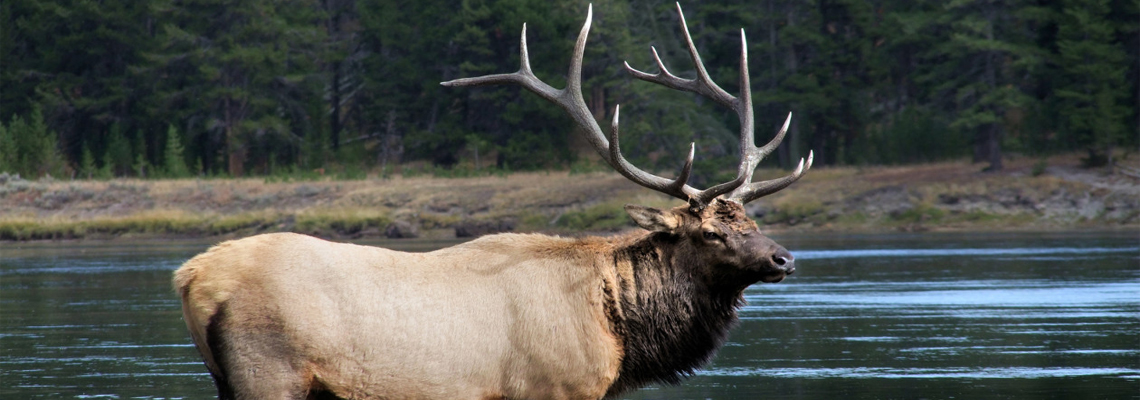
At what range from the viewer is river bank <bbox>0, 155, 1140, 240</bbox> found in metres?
37.3

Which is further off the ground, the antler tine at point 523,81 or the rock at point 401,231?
the antler tine at point 523,81

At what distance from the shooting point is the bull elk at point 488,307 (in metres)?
6.38

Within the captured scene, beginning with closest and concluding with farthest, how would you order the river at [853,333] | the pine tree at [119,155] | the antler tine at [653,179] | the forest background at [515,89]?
the antler tine at [653,179]
the river at [853,333]
the forest background at [515,89]
the pine tree at [119,155]

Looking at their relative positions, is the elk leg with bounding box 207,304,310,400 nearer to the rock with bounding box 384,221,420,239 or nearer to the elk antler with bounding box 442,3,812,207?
the elk antler with bounding box 442,3,812,207

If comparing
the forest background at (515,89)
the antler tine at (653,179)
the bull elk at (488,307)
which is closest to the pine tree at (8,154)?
the forest background at (515,89)

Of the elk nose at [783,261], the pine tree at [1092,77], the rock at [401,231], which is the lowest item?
the rock at [401,231]

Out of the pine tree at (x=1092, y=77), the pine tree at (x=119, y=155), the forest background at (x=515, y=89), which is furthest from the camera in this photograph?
the pine tree at (x=119, y=155)

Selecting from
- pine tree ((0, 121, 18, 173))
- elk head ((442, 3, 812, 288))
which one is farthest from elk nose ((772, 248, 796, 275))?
pine tree ((0, 121, 18, 173))

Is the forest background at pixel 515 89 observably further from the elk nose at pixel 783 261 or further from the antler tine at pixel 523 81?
→ the elk nose at pixel 783 261

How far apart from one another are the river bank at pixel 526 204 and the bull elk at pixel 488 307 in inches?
1099

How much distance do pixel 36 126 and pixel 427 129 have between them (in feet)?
54.5

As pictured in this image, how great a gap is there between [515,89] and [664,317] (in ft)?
162

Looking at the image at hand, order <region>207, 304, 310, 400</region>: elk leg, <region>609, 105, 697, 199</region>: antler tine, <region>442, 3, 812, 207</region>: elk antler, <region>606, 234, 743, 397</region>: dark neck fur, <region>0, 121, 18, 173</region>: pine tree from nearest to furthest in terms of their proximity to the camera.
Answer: <region>207, 304, 310, 400</region>: elk leg
<region>606, 234, 743, 397</region>: dark neck fur
<region>609, 105, 697, 199</region>: antler tine
<region>442, 3, 812, 207</region>: elk antler
<region>0, 121, 18, 173</region>: pine tree

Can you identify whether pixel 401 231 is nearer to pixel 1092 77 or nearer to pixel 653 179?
pixel 1092 77
